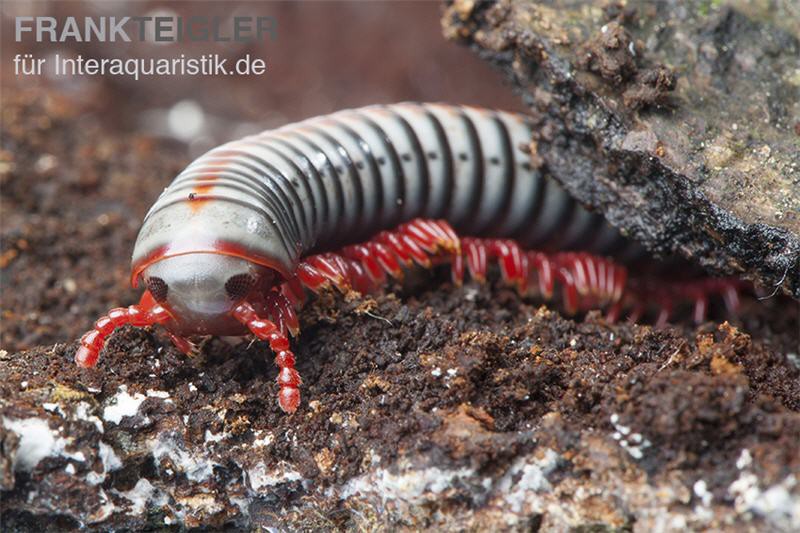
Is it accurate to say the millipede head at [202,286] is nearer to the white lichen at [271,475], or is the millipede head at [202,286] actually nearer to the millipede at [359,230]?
the millipede at [359,230]

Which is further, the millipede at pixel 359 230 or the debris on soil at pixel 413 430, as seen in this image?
the millipede at pixel 359 230

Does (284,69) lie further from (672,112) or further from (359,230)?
(672,112)

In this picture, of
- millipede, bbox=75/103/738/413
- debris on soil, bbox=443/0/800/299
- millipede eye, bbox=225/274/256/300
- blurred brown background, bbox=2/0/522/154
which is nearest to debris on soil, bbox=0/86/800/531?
millipede, bbox=75/103/738/413

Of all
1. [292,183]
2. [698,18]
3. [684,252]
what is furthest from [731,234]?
[292,183]

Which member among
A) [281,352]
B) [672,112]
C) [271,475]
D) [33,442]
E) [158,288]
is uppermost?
[672,112]

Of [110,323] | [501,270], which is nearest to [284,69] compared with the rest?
[501,270]

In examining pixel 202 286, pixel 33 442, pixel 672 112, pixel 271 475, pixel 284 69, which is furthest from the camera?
pixel 284 69

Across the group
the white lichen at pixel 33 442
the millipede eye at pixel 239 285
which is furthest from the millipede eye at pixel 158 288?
the white lichen at pixel 33 442
